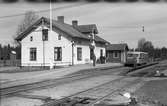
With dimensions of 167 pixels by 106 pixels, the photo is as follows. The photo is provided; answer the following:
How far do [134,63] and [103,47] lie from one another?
42.1 ft

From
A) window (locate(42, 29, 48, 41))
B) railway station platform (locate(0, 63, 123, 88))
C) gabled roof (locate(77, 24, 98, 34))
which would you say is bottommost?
railway station platform (locate(0, 63, 123, 88))

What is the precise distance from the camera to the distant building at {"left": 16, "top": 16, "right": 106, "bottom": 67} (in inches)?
1471

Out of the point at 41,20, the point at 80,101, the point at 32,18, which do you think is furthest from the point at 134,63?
the point at 32,18

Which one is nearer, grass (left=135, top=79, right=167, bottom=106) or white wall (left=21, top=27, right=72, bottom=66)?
grass (left=135, top=79, right=167, bottom=106)

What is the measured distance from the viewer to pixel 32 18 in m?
64.6

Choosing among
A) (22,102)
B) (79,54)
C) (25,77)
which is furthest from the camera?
(79,54)

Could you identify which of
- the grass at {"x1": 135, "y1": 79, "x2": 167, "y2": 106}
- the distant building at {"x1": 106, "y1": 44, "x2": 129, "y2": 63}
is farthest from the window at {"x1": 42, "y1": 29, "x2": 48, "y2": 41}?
the grass at {"x1": 135, "y1": 79, "x2": 167, "y2": 106}

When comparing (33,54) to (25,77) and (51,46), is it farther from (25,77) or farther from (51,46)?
(25,77)

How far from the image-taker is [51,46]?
38.4 meters

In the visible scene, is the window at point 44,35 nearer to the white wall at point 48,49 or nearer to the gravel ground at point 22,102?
the white wall at point 48,49

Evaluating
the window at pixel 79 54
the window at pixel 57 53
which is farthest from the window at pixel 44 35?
the window at pixel 79 54

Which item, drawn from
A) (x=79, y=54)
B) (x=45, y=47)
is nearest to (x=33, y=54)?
(x=45, y=47)

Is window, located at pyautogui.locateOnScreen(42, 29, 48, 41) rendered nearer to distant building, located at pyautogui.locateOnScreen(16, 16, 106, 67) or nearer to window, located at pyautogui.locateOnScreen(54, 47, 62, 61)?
distant building, located at pyautogui.locateOnScreen(16, 16, 106, 67)

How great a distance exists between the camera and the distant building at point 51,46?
123 feet
